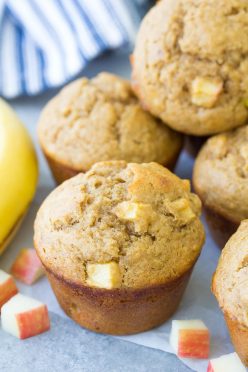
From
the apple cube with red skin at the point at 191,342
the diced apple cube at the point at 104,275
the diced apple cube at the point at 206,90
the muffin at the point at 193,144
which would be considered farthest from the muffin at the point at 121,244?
the muffin at the point at 193,144

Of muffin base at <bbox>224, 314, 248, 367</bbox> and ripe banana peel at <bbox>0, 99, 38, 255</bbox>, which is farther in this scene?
ripe banana peel at <bbox>0, 99, 38, 255</bbox>

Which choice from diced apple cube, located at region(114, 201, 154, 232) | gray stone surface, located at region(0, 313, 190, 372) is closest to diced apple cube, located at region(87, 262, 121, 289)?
diced apple cube, located at region(114, 201, 154, 232)

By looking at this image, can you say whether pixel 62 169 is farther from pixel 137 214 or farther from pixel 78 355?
pixel 78 355

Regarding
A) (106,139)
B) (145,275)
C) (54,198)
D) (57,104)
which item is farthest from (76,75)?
(145,275)

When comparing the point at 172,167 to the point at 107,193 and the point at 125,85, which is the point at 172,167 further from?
the point at 107,193

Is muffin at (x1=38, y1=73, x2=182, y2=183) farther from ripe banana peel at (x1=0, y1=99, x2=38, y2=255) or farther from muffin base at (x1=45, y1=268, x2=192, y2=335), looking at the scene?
muffin base at (x1=45, y1=268, x2=192, y2=335)

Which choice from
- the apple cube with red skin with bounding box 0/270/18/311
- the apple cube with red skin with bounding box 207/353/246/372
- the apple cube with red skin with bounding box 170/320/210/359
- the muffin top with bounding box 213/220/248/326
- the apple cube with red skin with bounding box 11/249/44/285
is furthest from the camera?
the apple cube with red skin with bounding box 11/249/44/285
